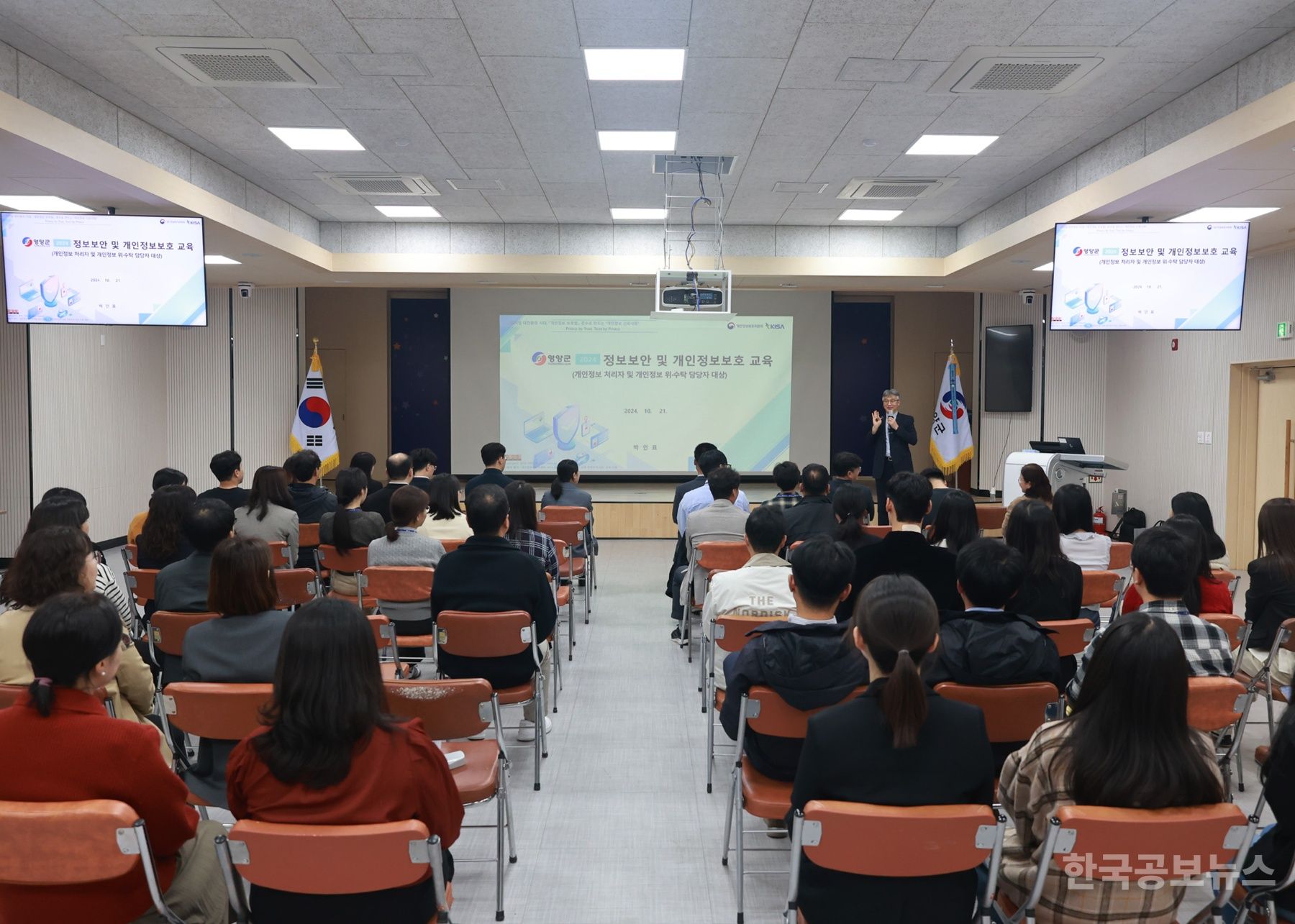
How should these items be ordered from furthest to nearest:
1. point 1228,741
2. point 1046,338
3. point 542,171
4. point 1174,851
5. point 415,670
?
point 1046,338, point 542,171, point 415,670, point 1228,741, point 1174,851

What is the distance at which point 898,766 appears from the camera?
1954mm

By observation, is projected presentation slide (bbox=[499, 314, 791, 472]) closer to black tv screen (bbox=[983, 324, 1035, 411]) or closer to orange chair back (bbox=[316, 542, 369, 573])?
black tv screen (bbox=[983, 324, 1035, 411])

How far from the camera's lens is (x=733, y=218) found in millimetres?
9930

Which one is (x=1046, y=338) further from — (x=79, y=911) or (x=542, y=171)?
(x=79, y=911)

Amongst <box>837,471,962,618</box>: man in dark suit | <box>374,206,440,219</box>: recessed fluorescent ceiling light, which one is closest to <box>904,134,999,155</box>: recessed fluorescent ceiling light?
<box>837,471,962,618</box>: man in dark suit

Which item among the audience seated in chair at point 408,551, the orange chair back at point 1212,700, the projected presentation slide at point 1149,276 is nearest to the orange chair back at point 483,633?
the audience seated in chair at point 408,551

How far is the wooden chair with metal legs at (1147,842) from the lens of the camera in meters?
1.82

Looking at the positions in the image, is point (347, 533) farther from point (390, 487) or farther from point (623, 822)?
point (623, 822)

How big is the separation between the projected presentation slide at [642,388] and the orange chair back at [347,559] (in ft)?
22.0

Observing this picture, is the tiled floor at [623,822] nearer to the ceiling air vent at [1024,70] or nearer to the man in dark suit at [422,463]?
the man in dark suit at [422,463]

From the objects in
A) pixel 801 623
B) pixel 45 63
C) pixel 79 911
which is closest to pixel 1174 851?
pixel 801 623

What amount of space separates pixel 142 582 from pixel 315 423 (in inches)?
285

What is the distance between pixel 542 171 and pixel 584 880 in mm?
6390

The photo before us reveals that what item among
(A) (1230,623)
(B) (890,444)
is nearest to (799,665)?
(A) (1230,623)
